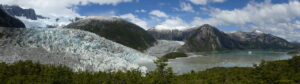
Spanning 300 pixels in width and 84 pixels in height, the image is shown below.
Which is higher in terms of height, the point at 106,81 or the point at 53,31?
the point at 53,31

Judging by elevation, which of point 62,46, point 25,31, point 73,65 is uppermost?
point 25,31

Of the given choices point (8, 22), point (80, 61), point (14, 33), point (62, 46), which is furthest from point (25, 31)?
point (8, 22)

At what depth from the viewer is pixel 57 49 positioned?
58.2m

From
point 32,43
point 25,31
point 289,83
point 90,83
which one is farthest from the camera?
point 25,31

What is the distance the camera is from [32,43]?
57750 millimetres

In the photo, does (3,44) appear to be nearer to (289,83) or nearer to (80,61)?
(80,61)

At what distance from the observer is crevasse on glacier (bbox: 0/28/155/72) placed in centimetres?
5194

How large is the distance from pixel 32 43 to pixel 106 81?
37.6 meters

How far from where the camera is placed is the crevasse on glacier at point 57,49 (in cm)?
5194

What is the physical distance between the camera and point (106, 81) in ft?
94.7

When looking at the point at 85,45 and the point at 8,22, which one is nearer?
the point at 85,45

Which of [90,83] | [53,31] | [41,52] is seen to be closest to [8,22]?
[53,31]

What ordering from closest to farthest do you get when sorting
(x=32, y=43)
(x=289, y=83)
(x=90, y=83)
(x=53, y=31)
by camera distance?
A: 1. (x=90, y=83)
2. (x=289, y=83)
3. (x=32, y=43)
4. (x=53, y=31)

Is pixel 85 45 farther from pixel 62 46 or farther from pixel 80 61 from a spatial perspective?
pixel 80 61
